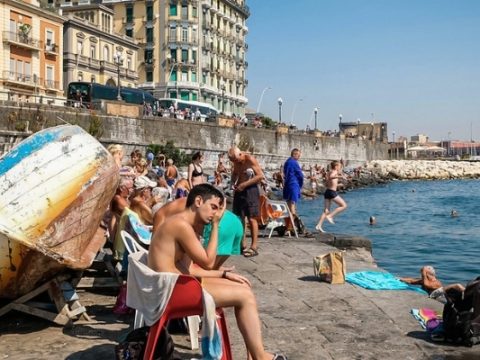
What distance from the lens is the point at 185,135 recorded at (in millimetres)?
39406

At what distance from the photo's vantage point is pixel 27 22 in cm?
4431

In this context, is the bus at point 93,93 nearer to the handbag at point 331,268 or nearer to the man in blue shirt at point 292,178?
the man in blue shirt at point 292,178

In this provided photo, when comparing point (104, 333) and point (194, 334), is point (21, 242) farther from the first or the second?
point (194, 334)

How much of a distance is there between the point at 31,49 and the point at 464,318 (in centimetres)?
4420

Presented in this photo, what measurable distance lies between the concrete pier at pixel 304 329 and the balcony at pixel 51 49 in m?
→ 42.4

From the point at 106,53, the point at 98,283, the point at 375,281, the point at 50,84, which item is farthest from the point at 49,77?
the point at 375,281

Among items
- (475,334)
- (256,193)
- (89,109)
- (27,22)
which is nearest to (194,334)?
(475,334)

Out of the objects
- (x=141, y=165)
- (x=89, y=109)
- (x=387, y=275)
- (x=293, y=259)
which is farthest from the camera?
(x=89, y=109)

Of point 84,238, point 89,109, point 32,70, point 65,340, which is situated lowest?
point 65,340

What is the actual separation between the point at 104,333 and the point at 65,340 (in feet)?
1.18

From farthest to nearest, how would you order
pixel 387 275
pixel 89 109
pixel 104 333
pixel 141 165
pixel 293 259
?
pixel 89 109, pixel 141 165, pixel 293 259, pixel 387 275, pixel 104 333

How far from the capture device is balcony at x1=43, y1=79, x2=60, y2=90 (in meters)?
46.6

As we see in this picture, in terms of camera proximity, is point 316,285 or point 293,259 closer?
point 316,285

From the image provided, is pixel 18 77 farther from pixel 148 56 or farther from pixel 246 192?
pixel 246 192
